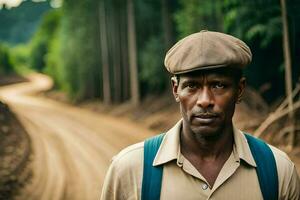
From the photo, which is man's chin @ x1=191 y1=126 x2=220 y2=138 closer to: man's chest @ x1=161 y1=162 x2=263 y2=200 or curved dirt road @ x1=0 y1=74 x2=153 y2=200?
man's chest @ x1=161 y1=162 x2=263 y2=200

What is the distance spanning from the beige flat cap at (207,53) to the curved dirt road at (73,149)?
7.69 metres

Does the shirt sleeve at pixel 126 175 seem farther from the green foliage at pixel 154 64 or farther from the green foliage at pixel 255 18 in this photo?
the green foliage at pixel 154 64

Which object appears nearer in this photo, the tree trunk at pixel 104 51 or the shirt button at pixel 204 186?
the shirt button at pixel 204 186

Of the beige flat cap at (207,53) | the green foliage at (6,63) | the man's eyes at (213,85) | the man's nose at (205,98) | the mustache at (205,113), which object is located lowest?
the green foliage at (6,63)

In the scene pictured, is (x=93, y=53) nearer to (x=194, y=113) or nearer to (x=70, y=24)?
(x=70, y=24)

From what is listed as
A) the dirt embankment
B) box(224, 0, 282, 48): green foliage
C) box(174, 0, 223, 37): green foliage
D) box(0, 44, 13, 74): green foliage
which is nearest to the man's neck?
the dirt embankment

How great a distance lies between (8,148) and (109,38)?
18.8m

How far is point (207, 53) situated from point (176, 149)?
1.64 ft

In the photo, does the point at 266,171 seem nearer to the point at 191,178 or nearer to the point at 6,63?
the point at 191,178

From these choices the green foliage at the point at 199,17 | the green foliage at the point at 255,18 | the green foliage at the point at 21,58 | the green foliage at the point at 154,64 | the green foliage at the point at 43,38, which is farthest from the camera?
the green foliage at the point at 21,58

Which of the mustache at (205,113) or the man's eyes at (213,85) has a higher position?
the man's eyes at (213,85)

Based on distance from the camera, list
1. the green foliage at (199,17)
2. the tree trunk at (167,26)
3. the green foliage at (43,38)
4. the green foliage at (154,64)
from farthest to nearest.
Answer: the green foliage at (43,38)
the green foliage at (154,64)
the tree trunk at (167,26)
the green foliage at (199,17)

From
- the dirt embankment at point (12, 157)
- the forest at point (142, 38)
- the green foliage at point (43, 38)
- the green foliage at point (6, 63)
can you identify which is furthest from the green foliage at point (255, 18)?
the green foliage at point (6, 63)

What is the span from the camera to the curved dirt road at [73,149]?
10.2 meters
